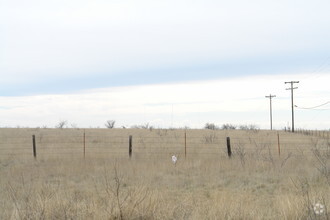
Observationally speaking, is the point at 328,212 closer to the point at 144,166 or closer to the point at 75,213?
the point at 75,213

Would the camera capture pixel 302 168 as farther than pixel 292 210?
Yes

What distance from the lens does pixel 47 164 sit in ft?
59.8

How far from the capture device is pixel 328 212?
696cm

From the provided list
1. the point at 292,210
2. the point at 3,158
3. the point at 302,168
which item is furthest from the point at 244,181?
the point at 3,158

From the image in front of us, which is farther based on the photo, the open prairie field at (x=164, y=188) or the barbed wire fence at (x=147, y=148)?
the barbed wire fence at (x=147, y=148)

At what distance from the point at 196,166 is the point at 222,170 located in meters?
1.35

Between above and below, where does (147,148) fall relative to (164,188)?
above

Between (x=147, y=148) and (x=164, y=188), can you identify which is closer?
(x=164, y=188)

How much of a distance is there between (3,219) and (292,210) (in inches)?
198

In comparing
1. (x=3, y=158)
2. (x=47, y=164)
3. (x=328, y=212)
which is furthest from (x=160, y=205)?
(x=3, y=158)

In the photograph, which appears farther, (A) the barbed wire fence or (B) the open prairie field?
(A) the barbed wire fence

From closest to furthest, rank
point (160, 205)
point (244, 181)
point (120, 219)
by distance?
point (120, 219) → point (160, 205) → point (244, 181)

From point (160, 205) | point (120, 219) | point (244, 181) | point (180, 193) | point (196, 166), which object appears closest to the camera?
point (120, 219)

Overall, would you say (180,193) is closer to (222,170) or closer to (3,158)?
(222,170)
